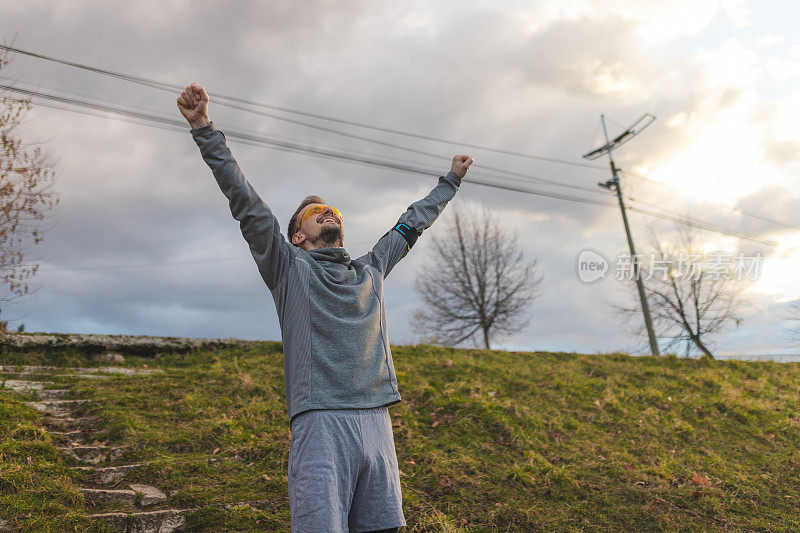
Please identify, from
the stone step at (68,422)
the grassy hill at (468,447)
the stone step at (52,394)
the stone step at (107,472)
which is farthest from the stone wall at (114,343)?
the stone step at (107,472)

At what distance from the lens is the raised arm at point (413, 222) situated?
290cm

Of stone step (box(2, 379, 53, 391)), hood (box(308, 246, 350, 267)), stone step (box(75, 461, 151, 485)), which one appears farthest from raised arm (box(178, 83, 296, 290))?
stone step (box(2, 379, 53, 391))

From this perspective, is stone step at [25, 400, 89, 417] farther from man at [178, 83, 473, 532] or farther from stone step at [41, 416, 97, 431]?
man at [178, 83, 473, 532]

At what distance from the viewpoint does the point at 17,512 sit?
4.21m

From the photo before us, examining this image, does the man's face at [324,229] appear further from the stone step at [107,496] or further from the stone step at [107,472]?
the stone step at [107,472]

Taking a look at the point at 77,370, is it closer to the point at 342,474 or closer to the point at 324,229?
the point at 324,229

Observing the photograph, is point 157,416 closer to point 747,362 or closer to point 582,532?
point 582,532

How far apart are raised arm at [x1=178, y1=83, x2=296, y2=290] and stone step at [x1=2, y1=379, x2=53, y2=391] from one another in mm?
6753

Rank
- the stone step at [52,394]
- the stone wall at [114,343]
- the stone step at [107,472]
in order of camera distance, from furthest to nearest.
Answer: the stone wall at [114,343] < the stone step at [52,394] < the stone step at [107,472]

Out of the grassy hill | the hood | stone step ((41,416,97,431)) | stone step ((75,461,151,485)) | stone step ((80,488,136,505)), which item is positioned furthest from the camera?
stone step ((41,416,97,431))

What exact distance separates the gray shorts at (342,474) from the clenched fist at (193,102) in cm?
140

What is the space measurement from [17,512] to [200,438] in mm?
2104

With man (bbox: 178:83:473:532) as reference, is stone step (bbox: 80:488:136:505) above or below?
below

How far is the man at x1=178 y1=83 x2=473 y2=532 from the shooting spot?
2154 millimetres
